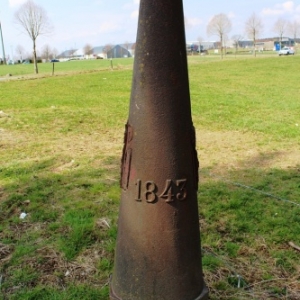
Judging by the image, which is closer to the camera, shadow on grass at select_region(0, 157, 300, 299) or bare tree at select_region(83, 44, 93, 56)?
shadow on grass at select_region(0, 157, 300, 299)

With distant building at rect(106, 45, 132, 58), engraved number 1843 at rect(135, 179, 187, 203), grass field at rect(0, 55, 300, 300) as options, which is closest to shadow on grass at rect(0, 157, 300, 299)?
grass field at rect(0, 55, 300, 300)

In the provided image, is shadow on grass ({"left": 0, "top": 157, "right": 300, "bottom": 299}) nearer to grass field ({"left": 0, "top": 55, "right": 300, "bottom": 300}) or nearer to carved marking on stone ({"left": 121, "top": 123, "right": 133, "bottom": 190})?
grass field ({"left": 0, "top": 55, "right": 300, "bottom": 300})

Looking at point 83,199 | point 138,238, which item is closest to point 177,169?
point 138,238

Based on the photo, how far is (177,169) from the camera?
6.21ft

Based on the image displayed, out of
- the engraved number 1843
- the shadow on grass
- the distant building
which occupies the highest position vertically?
the distant building

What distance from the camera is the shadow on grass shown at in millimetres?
2604

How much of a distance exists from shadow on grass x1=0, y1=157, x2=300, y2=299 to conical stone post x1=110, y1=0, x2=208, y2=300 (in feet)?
2.08

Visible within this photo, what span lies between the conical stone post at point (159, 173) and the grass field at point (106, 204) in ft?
2.08

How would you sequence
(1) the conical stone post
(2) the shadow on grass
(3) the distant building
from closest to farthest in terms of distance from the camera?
(1) the conical stone post → (2) the shadow on grass → (3) the distant building

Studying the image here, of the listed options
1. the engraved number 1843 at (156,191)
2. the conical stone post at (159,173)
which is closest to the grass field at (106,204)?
the conical stone post at (159,173)

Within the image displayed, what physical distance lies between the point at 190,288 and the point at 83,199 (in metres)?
2.14

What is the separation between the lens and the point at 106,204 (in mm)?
3803

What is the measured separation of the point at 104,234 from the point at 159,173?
1.52 meters

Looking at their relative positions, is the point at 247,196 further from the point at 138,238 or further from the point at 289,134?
the point at 289,134
